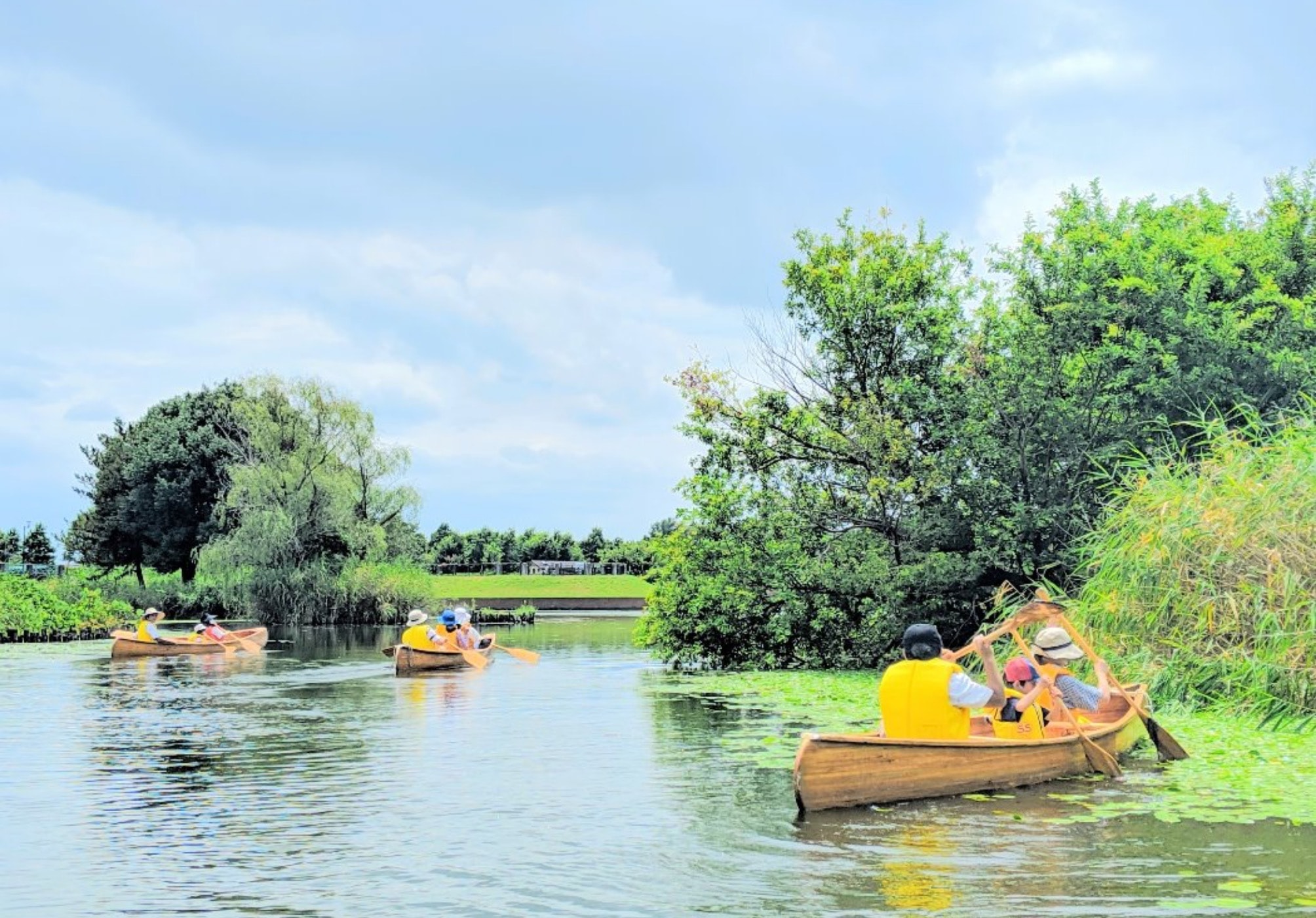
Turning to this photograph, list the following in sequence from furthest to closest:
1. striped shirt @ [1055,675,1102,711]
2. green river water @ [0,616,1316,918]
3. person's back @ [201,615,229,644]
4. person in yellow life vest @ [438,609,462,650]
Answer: person's back @ [201,615,229,644] < person in yellow life vest @ [438,609,462,650] < striped shirt @ [1055,675,1102,711] < green river water @ [0,616,1316,918]

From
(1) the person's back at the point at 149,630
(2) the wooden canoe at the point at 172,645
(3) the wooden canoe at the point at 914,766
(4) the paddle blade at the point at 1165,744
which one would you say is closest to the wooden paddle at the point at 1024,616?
(3) the wooden canoe at the point at 914,766

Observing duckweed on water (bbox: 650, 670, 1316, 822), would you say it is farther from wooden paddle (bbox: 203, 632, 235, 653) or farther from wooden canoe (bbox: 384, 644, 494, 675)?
wooden paddle (bbox: 203, 632, 235, 653)

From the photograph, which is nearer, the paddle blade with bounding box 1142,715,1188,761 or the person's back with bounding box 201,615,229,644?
the paddle blade with bounding box 1142,715,1188,761

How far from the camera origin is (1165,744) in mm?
13828

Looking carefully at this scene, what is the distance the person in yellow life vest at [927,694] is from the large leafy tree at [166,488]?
52.7 m

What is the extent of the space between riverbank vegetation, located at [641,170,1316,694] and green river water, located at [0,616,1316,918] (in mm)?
7142

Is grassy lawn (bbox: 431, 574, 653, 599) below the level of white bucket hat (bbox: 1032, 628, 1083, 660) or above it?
above

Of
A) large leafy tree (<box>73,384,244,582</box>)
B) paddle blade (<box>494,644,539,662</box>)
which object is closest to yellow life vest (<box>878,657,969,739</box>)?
paddle blade (<box>494,644,539,662</box>)

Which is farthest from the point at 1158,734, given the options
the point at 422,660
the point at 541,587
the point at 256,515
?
the point at 541,587

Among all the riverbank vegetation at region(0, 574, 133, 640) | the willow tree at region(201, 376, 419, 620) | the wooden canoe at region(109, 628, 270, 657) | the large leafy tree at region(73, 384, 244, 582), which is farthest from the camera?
the large leafy tree at region(73, 384, 244, 582)

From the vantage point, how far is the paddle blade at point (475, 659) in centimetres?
3100

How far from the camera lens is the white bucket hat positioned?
14.4 m

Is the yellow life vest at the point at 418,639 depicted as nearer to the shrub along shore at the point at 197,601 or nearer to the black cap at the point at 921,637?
the shrub along shore at the point at 197,601

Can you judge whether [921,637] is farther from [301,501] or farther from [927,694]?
[301,501]
